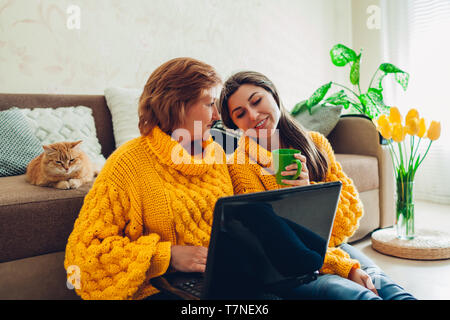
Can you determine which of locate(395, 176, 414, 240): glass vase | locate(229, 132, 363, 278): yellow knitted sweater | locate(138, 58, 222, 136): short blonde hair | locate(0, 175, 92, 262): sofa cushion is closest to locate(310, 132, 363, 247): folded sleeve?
locate(229, 132, 363, 278): yellow knitted sweater

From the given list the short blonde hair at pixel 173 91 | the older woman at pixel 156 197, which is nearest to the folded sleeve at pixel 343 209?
the older woman at pixel 156 197

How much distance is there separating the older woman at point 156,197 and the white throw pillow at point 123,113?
0.99 m

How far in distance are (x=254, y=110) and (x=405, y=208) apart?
3.81ft

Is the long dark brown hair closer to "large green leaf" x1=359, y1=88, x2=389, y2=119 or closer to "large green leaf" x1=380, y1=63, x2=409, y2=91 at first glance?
"large green leaf" x1=359, y1=88, x2=389, y2=119

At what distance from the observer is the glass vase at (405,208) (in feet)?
5.93

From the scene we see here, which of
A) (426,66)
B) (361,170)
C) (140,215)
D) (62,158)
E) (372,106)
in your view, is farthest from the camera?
(426,66)

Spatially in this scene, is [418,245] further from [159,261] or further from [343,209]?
[159,261]

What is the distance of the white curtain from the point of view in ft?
9.26

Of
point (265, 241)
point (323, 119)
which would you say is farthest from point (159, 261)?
point (323, 119)

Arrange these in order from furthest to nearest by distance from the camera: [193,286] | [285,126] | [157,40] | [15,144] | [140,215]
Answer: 1. [157,40]
2. [15,144]
3. [285,126]
4. [140,215]
5. [193,286]

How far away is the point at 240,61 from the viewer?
2904mm

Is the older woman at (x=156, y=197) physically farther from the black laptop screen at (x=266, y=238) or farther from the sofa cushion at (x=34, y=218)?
the sofa cushion at (x=34, y=218)

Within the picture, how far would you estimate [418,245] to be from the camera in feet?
5.83
